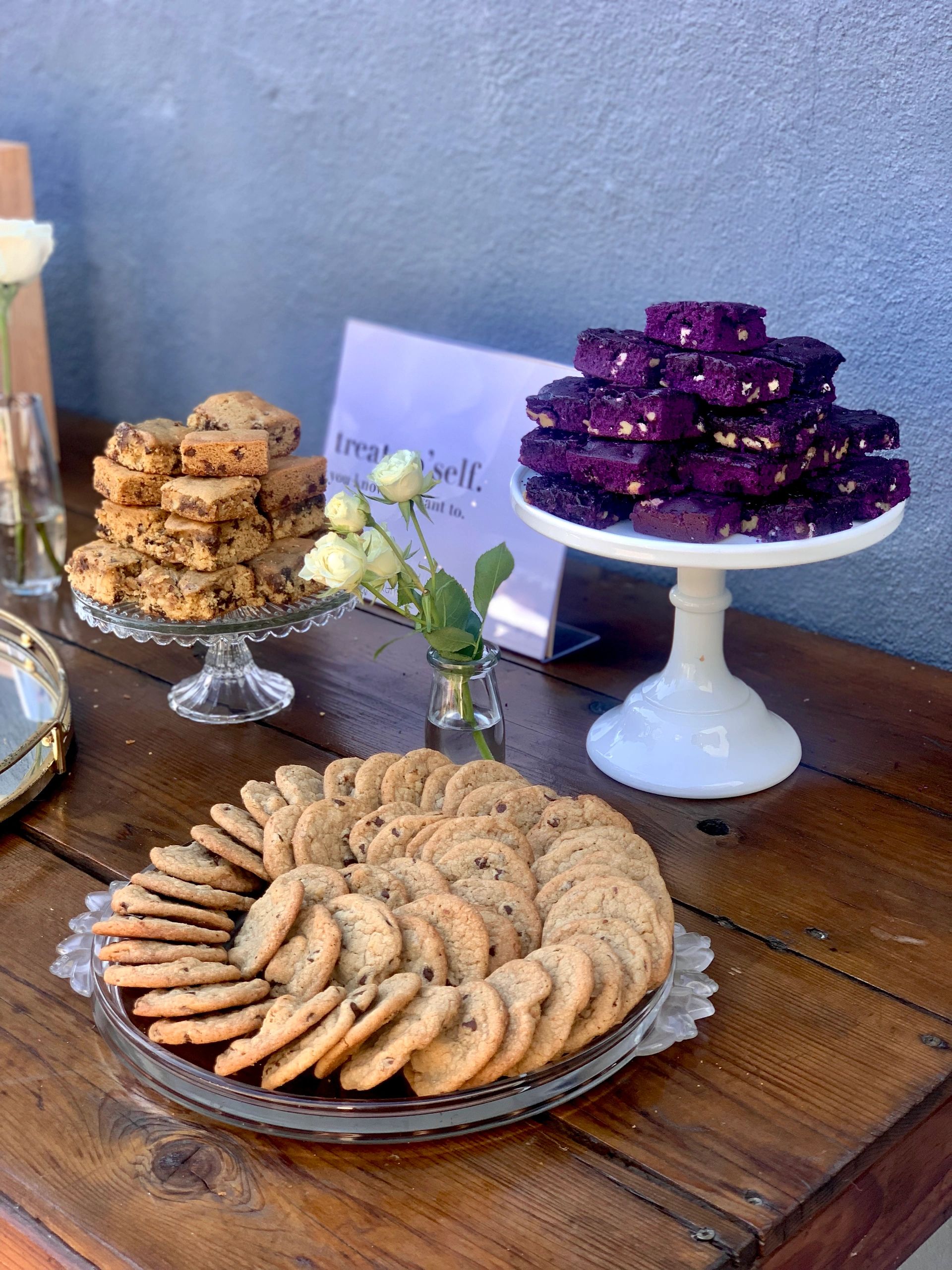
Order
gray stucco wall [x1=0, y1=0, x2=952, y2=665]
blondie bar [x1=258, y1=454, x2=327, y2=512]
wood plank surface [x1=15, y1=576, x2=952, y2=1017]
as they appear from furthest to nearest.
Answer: gray stucco wall [x1=0, y1=0, x2=952, y2=665]
blondie bar [x1=258, y1=454, x2=327, y2=512]
wood plank surface [x1=15, y1=576, x2=952, y2=1017]

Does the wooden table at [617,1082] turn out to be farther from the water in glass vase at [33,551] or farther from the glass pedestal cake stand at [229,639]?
the water in glass vase at [33,551]

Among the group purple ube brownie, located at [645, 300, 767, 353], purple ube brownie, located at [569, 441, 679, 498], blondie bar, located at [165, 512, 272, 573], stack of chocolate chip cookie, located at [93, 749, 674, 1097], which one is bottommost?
stack of chocolate chip cookie, located at [93, 749, 674, 1097]

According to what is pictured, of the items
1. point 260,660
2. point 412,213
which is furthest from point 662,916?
point 412,213

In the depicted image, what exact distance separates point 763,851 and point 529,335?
817mm

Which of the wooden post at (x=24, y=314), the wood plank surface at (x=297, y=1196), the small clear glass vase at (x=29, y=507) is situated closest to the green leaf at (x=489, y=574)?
the wood plank surface at (x=297, y=1196)

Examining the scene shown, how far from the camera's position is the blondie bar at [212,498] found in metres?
1.03

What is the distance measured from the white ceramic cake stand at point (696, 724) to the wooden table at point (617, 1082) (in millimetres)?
19

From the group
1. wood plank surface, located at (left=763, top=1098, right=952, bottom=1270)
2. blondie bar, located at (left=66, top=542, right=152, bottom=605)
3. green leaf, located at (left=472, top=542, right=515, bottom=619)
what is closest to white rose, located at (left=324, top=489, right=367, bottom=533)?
green leaf, located at (left=472, top=542, right=515, bottom=619)

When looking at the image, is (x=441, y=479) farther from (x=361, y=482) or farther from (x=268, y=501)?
(x=268, y=501)

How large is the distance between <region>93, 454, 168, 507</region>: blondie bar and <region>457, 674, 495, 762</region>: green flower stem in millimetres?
313

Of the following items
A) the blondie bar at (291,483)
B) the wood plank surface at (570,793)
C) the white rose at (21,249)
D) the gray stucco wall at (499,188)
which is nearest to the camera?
the wood plank surface at (570,793)

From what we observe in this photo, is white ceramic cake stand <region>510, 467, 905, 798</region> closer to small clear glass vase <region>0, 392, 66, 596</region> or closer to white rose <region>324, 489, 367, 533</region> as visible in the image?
white rose <region>324, 489, 367, 533</region>

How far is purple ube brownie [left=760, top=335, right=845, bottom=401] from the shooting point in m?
0.97

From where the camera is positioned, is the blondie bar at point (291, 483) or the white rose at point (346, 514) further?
the blondie bar at point (291, 483)
